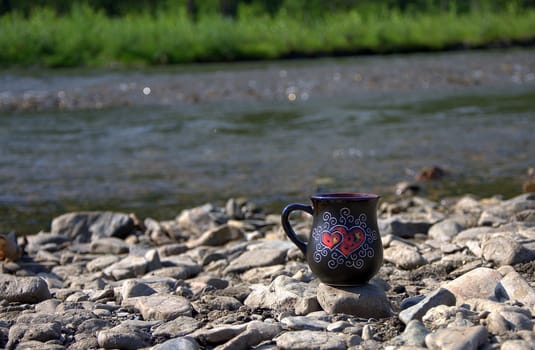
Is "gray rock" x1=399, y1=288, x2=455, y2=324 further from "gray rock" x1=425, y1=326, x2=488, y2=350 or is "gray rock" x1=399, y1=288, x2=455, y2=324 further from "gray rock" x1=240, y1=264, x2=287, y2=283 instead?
"gray rock" x1=240, y1=264, x2=287, y2=283

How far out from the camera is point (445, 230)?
423 cm

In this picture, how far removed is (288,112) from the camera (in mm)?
11586

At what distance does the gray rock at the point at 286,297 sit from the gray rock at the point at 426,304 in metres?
0.38

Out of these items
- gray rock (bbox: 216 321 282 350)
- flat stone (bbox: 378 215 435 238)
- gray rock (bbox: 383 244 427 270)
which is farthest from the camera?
flat stone (bbox: 378 215 435 238)

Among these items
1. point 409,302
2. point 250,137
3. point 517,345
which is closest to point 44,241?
point 409,302

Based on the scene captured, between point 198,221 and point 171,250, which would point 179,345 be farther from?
point 198,221

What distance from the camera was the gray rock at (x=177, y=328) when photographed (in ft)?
8.95

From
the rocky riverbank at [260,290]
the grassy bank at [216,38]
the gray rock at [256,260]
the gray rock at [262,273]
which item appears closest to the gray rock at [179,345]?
the rocky riverbank at [260,290]

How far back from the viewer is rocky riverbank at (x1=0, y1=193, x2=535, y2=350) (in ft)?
8.48

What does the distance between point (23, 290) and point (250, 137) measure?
20.2ft

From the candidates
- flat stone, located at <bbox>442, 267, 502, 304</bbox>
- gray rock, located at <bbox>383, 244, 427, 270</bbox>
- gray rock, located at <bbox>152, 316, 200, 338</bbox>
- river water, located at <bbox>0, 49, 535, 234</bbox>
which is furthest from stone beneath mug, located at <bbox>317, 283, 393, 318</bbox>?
river water, located at <bbox>0, 49, 535, 234</bbox>

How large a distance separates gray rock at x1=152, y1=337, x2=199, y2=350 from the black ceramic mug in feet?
2.18

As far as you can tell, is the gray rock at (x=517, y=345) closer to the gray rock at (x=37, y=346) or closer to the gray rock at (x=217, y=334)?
the gray rock at (x=217, y=334)

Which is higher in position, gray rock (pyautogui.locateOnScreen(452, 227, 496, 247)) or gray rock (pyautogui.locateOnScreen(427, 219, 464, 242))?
gray rock (pyautogui.locateOnScreen(452, 227, 496, 247))
